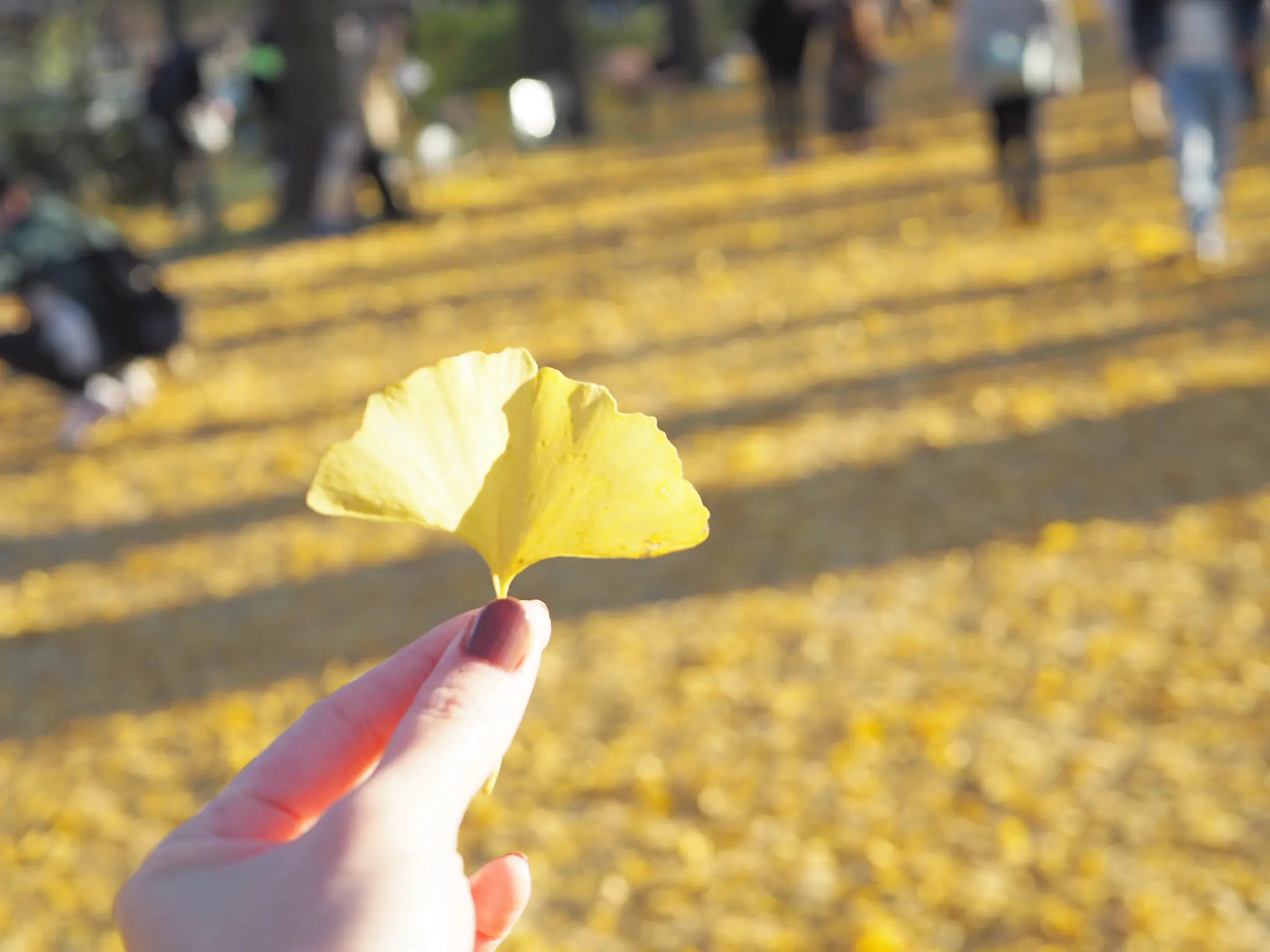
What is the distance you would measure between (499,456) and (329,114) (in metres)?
12.0

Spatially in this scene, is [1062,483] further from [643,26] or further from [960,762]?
[643,26]

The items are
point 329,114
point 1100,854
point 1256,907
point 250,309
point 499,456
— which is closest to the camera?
point 499,456

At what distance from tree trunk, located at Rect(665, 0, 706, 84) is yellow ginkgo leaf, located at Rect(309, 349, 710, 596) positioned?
18.7m

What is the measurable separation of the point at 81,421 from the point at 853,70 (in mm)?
8369

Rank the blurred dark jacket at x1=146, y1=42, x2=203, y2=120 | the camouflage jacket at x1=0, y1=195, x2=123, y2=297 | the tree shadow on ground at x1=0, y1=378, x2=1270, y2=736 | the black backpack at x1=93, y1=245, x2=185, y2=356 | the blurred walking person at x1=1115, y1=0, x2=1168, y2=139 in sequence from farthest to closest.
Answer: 1. the blurred dark jacket at x1=146, y1=42, x2=203, y2=120
2. the blurred walking person at x1=1115, y1=0, x2=1168, y2=139
3. the black backpack at x1=93, y1=245, x2=185, y2=356
4. the camouflage jacket at x1=0, y1=195, x2=123, y2=297
5. the tree shadow on ground at x1=0, y1=378, x2=1270, y2=736

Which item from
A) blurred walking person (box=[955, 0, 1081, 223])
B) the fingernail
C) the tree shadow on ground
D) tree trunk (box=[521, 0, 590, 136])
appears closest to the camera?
the fingernail

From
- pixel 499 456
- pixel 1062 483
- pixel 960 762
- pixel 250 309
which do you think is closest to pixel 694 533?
pixel 499 456

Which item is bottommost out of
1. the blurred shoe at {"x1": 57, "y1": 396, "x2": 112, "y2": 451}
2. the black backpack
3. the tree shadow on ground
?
the tree shadow on ground

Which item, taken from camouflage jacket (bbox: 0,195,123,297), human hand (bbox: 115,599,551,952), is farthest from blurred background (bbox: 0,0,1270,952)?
human hand (bbox: 115,599,551,952)

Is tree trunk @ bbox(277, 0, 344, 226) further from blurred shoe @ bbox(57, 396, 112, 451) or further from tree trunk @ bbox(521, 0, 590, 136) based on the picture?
blurred shoe @ bbox(57, 396, 112, 451)

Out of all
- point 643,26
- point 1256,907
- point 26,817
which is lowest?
point 1256,907

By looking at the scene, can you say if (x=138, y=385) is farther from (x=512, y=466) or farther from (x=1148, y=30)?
(x=512, y=466)

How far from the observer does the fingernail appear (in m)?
1.25

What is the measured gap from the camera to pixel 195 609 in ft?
19.3
